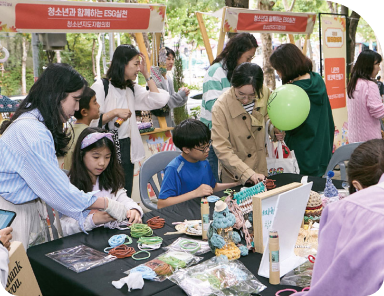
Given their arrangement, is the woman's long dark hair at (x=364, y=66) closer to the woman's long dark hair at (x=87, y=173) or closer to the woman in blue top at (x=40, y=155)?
the woman's long dark hair at (x=87, y=173)

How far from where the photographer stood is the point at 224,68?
3328 mm

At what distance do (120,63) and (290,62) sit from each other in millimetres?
1338

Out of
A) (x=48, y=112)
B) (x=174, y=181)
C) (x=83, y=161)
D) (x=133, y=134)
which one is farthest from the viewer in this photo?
(x=133, y=134)

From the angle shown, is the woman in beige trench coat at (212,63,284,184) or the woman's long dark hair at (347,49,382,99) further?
the woman's long dark hair at (347,49,382,99)

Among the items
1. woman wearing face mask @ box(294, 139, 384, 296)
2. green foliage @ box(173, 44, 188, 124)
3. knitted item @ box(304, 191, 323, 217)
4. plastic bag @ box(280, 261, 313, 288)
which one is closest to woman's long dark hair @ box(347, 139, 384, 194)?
woman wearing face mask @ box(294, 139, 384, 296)

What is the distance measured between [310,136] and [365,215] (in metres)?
2.20

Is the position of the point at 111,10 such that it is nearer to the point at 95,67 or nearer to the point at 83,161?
the point at 83,161

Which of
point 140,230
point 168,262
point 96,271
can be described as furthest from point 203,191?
point 96,271

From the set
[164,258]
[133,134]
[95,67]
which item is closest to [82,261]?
[164,258]

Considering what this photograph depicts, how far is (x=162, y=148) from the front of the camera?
197 inches

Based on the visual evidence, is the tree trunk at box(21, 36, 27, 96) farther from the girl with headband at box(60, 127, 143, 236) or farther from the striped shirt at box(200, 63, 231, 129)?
the girl with headband at box(60, 127, 143, 236)

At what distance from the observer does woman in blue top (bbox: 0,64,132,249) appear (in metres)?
1.80

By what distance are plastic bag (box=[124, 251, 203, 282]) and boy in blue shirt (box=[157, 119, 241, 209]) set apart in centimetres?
85

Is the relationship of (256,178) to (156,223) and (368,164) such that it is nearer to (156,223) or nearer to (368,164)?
(156,223)
